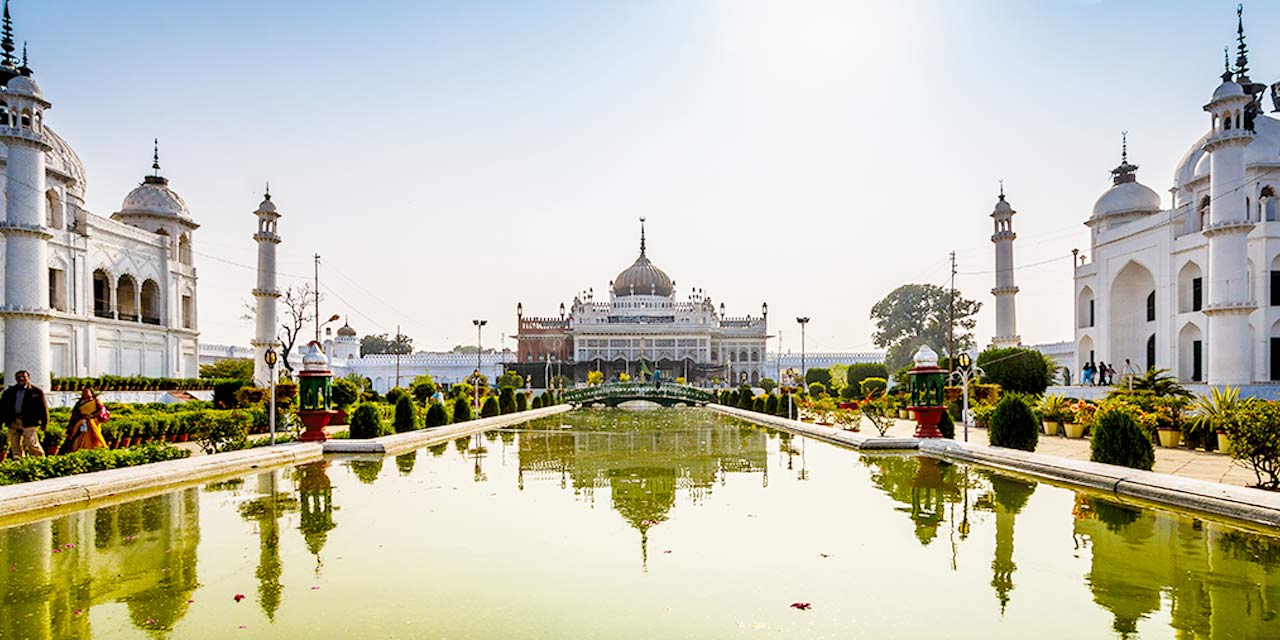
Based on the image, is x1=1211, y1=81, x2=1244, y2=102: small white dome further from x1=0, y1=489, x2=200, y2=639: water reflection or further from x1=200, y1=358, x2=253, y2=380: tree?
x1=200, y1=358, x2=253, y2=380: tree

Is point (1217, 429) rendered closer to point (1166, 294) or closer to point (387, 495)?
point (387, 495)

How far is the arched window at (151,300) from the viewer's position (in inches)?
1427

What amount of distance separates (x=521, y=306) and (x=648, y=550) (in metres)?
63.4

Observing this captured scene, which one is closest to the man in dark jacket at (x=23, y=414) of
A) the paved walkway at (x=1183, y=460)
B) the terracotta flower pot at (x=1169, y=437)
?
the paved walkway at (x=1183, y=460)

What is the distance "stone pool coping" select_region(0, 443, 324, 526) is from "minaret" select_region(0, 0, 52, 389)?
14072 mm

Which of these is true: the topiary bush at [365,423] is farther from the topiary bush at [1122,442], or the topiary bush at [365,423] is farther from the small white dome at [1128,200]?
the small white dome at [1128,200]

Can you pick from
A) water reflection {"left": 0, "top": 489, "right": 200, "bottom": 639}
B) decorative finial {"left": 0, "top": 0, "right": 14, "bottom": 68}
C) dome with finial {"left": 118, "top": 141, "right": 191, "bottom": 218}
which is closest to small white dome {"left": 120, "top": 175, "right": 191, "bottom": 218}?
dome with finial {"left": 118, "top": 141, "right": 191, "bottom": 218}

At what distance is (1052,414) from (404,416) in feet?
44.6

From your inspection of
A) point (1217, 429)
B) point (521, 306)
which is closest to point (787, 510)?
point (1217, 429)

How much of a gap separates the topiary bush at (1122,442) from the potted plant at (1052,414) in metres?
7.63

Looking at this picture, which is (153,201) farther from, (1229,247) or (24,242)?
(1229,247)

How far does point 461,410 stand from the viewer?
70.9 ft

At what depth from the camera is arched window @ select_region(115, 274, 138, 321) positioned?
34812mm

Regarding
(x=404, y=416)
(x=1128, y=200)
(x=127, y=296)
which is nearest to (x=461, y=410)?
(x=404, y=416)
